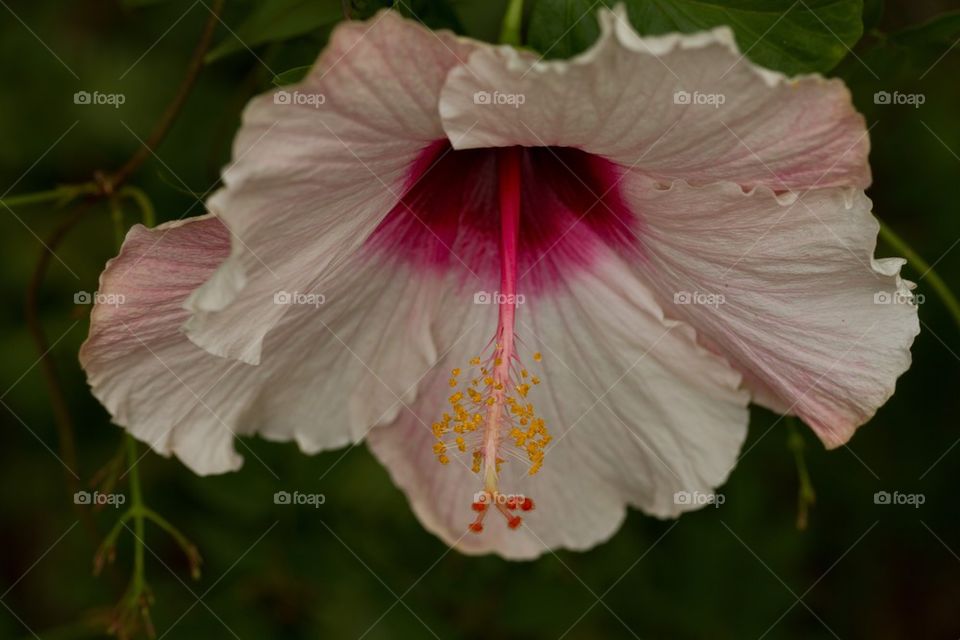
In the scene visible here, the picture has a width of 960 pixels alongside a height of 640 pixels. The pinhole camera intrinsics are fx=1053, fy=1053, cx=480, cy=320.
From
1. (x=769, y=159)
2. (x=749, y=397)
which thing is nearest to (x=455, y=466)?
(x=749, y=397)

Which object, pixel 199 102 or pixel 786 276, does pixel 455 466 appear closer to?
pixel 786 276
